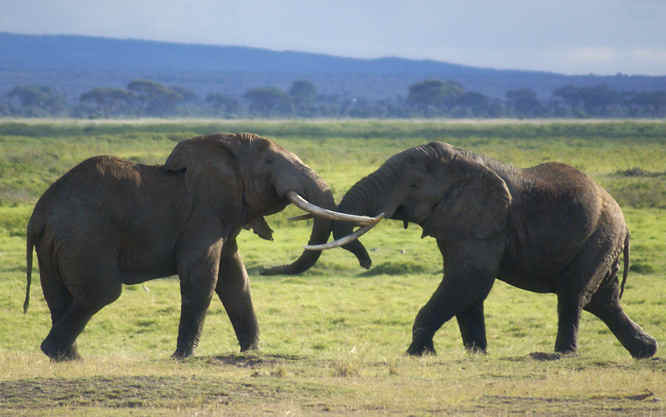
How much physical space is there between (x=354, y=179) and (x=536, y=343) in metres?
20.4

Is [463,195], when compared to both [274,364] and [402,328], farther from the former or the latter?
[402,328]

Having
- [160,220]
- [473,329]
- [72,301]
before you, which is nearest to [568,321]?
[473,329]

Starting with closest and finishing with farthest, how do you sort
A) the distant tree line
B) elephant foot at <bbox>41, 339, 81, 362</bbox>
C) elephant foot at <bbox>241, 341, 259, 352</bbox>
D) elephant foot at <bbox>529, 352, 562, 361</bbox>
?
1. elephant foot at <bbox>41, 339, 81, 362</bbox>
2. elephant foot at <bbox>529, 352, 562, 361</bbox>
3. elephant foot at <bbox>241, 341, 259, 352</bbox>
4. the distant tree line

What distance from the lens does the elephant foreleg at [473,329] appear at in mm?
10211

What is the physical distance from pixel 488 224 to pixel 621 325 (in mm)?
1880

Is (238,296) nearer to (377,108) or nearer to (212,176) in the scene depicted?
(212,176)

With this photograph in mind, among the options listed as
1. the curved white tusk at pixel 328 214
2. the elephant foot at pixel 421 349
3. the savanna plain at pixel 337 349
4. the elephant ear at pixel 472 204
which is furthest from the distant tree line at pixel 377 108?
the curved white tusk at pixel 328 214

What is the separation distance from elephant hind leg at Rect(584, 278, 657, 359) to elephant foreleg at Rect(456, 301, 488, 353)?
117 centimetres

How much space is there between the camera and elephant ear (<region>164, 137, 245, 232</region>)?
9.91 meters

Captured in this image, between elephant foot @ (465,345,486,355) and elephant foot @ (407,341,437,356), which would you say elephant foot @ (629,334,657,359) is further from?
elephant foot @ (407,341,437,356)

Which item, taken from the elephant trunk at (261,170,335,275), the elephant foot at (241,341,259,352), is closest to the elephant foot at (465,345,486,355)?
the elephant trunk at (261,170,335,275)

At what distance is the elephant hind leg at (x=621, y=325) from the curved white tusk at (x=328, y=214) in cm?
261

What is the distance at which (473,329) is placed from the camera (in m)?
10.3

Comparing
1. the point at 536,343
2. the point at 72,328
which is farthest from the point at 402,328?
the point at 72,328
